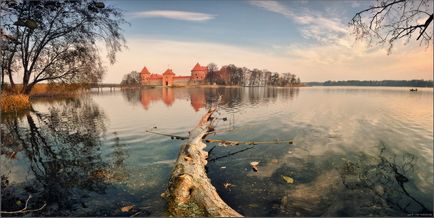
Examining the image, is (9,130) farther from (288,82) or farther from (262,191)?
(288,82)

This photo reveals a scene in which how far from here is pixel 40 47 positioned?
25.5 m

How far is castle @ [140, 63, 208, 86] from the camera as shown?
478 feet

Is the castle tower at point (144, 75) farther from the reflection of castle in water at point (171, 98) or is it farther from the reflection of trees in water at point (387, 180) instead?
the reflection of trees in water at point (387, 180)

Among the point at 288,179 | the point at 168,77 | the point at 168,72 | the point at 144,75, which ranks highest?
the point at 168,72

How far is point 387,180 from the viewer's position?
28.2ft

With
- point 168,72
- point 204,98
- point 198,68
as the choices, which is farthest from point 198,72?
point 204,98

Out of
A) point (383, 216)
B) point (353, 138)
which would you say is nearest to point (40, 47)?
point (353, 138)

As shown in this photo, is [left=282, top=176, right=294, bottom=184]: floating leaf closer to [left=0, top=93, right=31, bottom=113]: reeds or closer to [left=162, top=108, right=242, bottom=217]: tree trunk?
[left=162, top=108, right=242, bottom=217]: tree trunk

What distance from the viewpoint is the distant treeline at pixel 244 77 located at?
135m

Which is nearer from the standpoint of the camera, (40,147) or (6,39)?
(40,147)

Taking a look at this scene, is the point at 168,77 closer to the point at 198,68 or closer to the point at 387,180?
the point at 198,68

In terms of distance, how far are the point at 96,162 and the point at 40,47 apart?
21426 mm

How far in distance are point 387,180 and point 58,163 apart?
1137 cm

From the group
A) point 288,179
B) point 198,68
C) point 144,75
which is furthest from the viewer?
point 144,75
